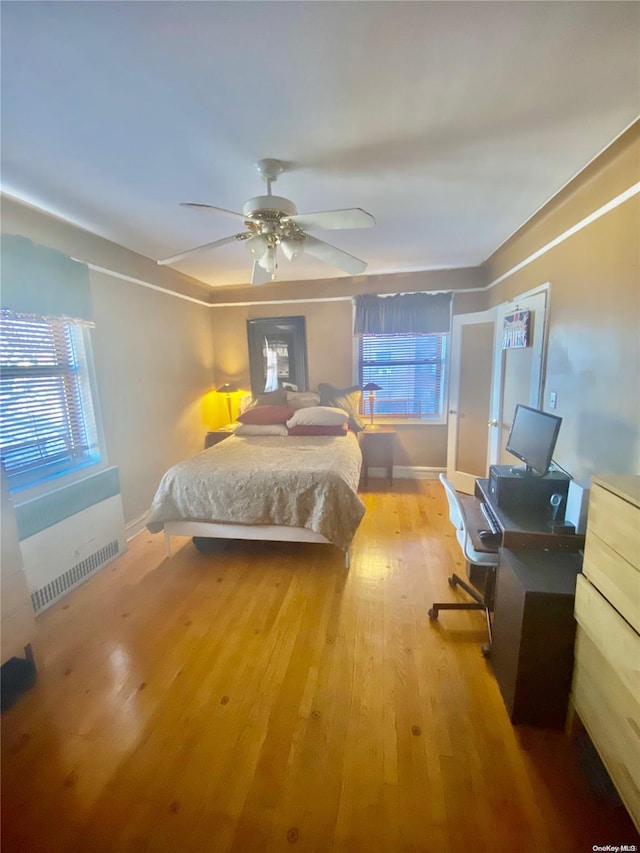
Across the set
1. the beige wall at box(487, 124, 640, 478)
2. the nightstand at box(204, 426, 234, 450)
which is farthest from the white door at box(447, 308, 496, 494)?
the nightstand at box(204, 426, 234, 450)

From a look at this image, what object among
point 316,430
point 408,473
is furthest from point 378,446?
point 316,430

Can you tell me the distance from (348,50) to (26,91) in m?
1.18

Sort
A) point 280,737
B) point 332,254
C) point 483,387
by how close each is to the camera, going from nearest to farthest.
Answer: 1. point 280,737
2. point 332,254
3. point 483,387

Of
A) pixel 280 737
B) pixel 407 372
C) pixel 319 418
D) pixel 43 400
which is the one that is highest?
pixel 407 372

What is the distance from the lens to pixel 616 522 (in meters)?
1.14

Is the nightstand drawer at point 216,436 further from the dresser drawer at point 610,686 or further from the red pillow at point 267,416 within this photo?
the dresser drawer at point 610,686

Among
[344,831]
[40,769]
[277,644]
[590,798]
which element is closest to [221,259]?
[277,644]

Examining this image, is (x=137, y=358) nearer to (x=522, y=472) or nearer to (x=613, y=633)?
(x=522, y=472)

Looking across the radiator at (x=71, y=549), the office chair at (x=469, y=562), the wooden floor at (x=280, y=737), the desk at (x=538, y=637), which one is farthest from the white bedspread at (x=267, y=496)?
the desk at (x=538, y=637)

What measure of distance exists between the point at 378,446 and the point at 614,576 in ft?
10.0

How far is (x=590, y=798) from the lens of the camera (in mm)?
1225

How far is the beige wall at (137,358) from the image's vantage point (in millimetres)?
2594

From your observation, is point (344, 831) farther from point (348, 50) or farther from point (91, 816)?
point (348, 50)

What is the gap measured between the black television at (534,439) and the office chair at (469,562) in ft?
1.31
